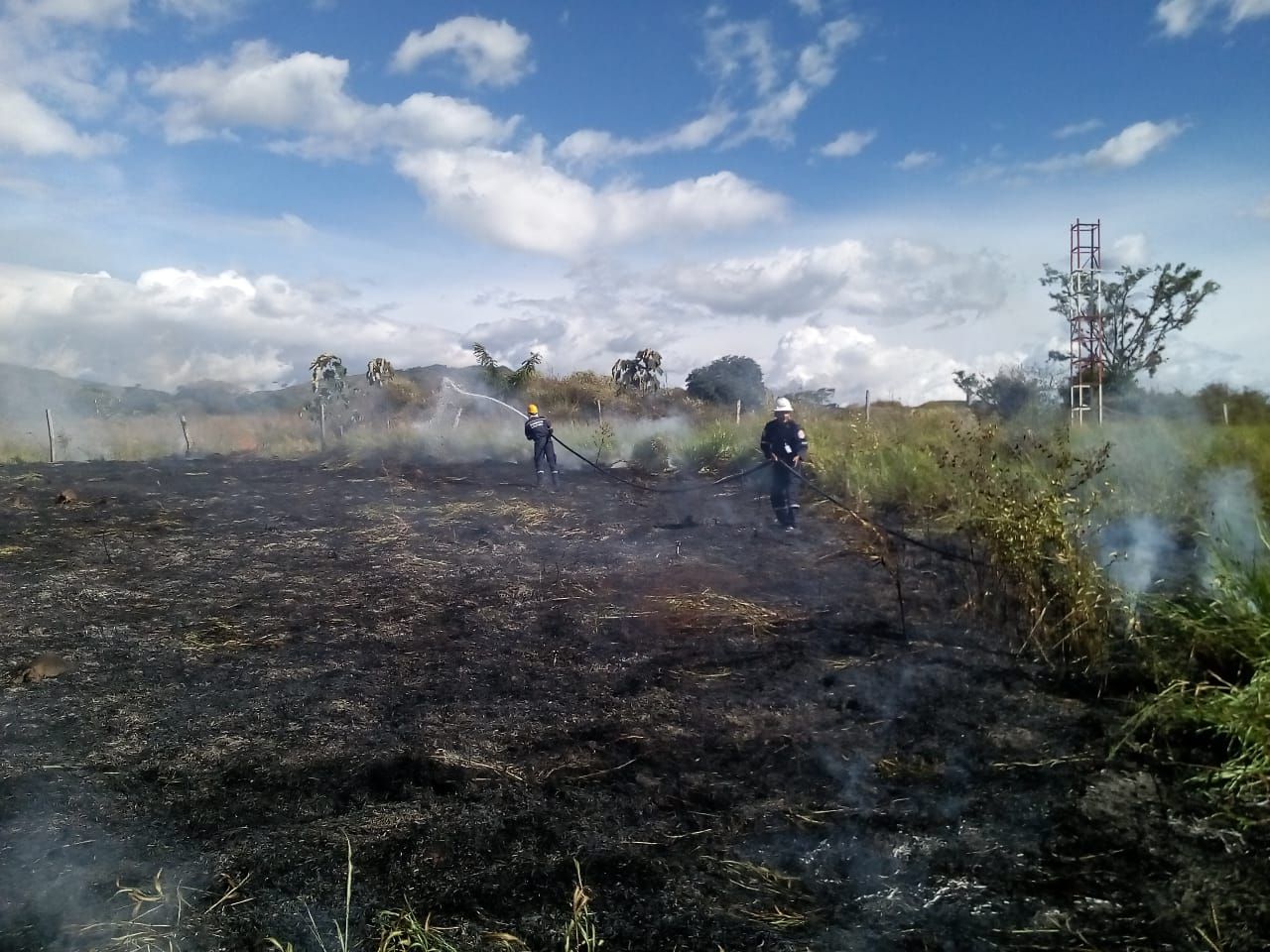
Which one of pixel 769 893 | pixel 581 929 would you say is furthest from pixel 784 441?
pixel 581 929

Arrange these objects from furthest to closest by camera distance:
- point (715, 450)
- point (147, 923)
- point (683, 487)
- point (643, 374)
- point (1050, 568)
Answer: point (643, 374) → point (715, 450) → point (683, 487) → point (1050, 568) → point (147, 923)

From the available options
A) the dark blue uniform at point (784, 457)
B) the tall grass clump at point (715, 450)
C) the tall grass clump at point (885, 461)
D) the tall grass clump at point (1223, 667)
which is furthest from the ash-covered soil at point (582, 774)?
the tall grass clump at point (715, 450)

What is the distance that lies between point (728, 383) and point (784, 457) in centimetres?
2131

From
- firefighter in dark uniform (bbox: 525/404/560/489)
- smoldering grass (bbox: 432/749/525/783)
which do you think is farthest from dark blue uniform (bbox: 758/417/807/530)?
smoldering grass (bbox: 432/749/525/783)

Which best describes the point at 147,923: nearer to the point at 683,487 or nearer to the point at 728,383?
the point at 683,487

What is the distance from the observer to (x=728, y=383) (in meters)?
30.6

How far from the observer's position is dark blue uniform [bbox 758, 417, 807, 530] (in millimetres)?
9484

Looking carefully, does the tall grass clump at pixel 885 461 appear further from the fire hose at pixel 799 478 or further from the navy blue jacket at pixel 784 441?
the navy blue jacket at pixel 784 441

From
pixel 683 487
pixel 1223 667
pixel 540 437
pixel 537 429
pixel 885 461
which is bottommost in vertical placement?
pixel 1223 667

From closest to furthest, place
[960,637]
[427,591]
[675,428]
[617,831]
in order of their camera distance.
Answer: [617,831], [960,637], [427,591], [675,428]

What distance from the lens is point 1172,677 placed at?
4.09 metres

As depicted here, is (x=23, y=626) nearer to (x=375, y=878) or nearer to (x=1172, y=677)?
(x=375, y=878)

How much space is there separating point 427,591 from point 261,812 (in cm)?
366

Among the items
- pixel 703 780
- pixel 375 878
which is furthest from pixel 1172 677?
pixel 375 878
